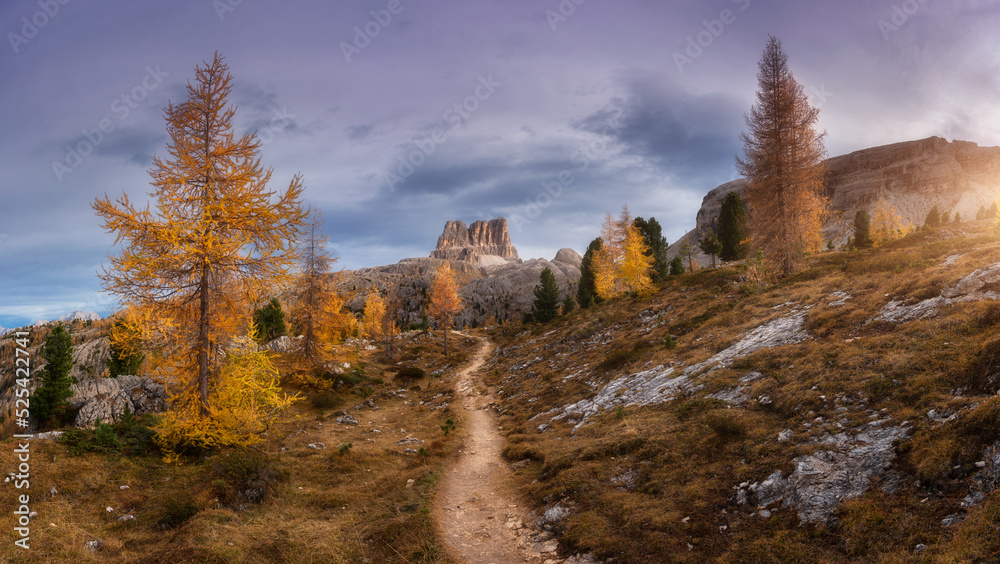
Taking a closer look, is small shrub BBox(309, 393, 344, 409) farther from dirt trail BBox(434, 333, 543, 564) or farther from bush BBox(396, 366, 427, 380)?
dirt trail BBox(434, 333, 543, 564)

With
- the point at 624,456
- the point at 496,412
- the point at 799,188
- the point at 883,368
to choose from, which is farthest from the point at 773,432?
the point at 799,188

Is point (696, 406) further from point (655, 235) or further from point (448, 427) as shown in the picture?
point (655, 235)

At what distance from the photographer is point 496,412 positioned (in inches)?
943

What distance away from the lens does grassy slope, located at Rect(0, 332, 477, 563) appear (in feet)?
29.1

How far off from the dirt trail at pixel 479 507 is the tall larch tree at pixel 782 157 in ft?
86.1

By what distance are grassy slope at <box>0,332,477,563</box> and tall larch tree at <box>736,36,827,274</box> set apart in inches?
1141

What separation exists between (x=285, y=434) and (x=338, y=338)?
17135 mm

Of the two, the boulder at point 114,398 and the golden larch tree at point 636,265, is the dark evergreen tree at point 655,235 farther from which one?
the boulder at point 114,398

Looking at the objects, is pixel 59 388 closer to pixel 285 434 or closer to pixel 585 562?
pixel 285 434

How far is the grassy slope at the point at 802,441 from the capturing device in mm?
6207

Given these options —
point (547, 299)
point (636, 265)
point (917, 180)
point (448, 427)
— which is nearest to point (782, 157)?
point (636, 265)

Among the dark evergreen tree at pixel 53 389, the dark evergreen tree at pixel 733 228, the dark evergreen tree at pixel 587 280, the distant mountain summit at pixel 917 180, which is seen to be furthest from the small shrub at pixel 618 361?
the distant mountain summit at pixel 917 180

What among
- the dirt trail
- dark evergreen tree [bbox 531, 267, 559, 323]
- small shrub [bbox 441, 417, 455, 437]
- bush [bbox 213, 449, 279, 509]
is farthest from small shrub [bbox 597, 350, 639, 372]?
dark evergreen tree [bbox 531, 267, 559, 323]

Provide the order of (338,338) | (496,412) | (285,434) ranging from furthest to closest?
(338,338) < (496,412) < (285,434)
